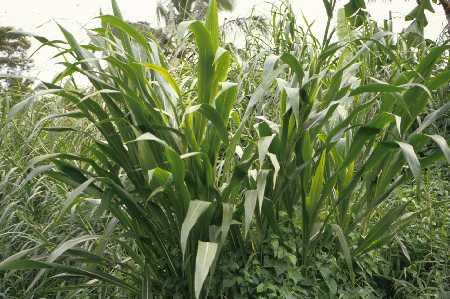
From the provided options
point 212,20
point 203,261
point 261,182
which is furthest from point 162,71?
point 203,261

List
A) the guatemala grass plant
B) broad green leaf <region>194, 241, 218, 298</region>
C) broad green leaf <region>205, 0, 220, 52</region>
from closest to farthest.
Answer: broad green leaf <region>194, 241, 218, 298</region> < the guatemala grass plant < broad green leaf <region>205, 0, 220, 52</region>

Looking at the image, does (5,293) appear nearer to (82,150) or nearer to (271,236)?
(82,150)

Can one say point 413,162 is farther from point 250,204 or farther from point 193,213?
point 193,213

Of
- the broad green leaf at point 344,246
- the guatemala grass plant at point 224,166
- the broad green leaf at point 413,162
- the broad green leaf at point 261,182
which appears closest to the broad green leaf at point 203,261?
the guatemala grass plant at point 224,166

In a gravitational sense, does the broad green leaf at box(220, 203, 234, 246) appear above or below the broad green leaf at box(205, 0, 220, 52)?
below

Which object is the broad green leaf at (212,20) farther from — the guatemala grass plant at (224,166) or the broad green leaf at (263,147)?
the broad green leaf at (263,147)

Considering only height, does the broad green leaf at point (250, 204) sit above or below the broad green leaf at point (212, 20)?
below

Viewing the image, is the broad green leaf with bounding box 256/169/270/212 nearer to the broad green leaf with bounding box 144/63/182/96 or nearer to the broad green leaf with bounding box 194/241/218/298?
the broad green leaf with bounding box 194/241/218/298

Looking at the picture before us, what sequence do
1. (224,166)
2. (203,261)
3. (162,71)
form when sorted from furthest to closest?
(224,166) → (162,71) → (203,261)

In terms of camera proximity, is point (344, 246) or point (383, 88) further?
point (344, 246)

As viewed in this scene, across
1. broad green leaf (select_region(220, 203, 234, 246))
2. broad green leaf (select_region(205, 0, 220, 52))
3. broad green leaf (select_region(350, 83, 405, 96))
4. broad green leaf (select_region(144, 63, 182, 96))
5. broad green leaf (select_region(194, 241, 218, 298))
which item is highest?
broad green leaf (select_region(205, 0, 220, 52))

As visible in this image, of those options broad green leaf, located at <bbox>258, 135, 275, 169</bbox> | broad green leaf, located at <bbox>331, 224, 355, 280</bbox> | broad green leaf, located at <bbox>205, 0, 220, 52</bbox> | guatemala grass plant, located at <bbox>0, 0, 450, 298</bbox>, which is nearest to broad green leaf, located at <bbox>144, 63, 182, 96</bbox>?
guatemala grass plant, located at <bbox>0, 0, 450, 298</bbox>

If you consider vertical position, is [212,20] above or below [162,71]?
above

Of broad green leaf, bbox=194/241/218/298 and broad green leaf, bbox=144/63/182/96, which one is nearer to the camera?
broad green leaf, bbox=194/241/218/298
